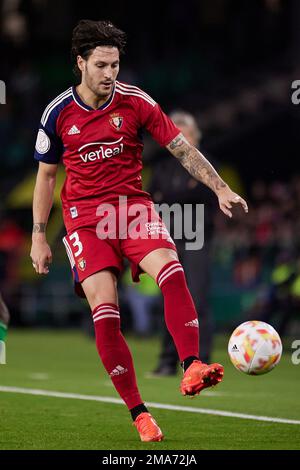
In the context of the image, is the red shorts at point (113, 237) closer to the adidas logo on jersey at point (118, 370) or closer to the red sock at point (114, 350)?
the red sock at point (114, 350)

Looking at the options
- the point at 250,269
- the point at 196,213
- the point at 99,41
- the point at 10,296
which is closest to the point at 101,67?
the point at 99,41

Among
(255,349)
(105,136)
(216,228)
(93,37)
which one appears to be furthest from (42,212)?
(216,228)

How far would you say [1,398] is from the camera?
1007 centimetres

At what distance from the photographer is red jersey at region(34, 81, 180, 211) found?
25.6ft

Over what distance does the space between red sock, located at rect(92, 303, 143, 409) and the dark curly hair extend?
1545 millimetres

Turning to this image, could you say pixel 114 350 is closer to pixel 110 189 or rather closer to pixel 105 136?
pixel 110 189

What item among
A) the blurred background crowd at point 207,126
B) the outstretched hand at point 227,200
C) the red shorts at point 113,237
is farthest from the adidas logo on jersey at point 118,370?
the blurred background crowd at point 207,126

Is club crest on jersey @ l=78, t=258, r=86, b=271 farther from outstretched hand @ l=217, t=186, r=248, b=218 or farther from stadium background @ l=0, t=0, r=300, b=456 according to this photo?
stadium background @ l=0, t=0, r=300, b=456

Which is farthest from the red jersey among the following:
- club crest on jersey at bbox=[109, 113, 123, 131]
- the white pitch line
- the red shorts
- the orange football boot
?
the white pitch line

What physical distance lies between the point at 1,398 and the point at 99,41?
11.4 feet

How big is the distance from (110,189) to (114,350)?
966 mm

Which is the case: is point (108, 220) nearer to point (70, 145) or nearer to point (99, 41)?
point (70, 145)

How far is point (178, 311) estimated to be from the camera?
7.52m

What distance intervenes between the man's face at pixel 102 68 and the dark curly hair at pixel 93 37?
36 mm
